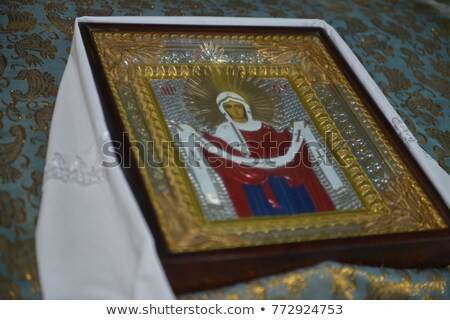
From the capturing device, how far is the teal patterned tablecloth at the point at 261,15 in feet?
4.22

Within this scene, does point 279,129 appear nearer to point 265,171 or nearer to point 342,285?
point 265,171

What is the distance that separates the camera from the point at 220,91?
154cm

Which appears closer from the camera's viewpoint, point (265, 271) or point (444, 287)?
point (265, 271)

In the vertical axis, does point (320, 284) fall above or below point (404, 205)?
below

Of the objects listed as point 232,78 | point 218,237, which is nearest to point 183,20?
point 232,78

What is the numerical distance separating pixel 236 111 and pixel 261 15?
73cm

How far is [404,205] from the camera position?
139 centimetres

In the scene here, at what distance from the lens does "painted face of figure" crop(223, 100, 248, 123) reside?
1491 mm

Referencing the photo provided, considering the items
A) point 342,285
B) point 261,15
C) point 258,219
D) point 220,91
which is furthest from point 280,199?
point 261,15

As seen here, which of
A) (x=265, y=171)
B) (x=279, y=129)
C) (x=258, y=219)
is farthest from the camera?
(x=279, y=129)

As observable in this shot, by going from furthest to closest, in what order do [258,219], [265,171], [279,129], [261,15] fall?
[261,15]
[279,129]
[265,171]
[258,219]

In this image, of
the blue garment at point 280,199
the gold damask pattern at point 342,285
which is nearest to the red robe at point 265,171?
the blue garment at point 280,199
